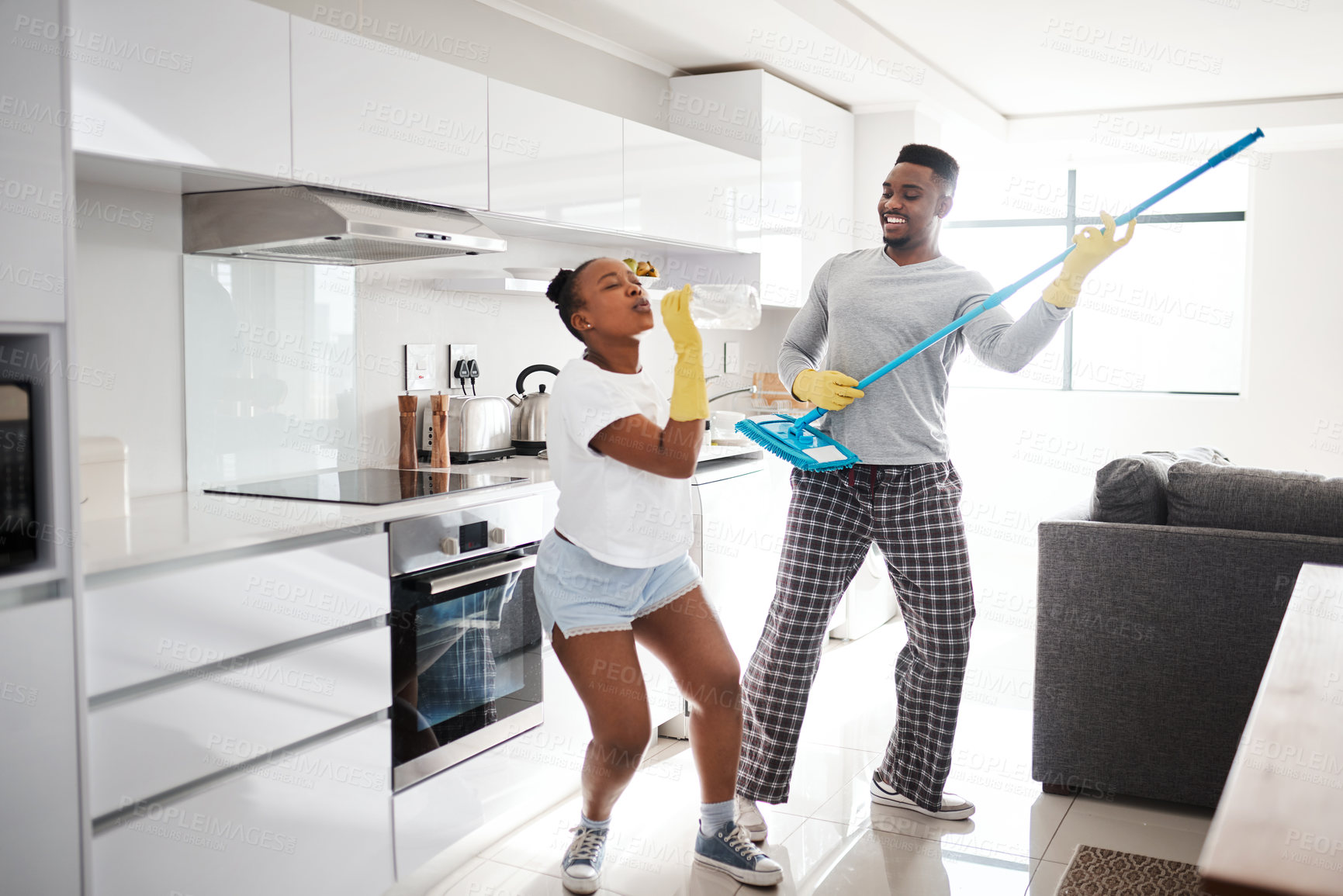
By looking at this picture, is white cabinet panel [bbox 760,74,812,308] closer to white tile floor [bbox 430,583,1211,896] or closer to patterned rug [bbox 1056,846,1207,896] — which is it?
white tile floor [bbox 430,583,1211,896]

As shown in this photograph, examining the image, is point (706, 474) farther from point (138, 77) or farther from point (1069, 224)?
point (1069, 224)

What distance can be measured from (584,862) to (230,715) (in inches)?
32.1

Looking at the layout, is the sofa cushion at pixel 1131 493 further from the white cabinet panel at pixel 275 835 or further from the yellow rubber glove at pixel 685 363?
the white cabinet panel at pixel 275 835

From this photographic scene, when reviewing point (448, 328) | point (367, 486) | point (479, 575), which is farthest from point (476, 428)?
point (479, 575)

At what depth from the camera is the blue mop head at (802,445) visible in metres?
2.50

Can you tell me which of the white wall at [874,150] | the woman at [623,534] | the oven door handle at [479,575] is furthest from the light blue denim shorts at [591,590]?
the white wall at [874,150]

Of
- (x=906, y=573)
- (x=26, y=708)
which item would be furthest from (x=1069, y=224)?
(x=26, y=708)

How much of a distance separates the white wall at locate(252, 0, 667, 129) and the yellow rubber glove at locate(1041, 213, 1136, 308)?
1.82m

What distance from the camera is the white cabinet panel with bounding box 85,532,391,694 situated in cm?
172

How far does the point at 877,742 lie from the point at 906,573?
2.94ft

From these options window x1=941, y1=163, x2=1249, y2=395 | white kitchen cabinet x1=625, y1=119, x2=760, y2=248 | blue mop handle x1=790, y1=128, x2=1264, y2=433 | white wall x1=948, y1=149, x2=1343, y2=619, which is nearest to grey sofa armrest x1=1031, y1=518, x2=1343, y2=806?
blue mop handle x1=790, y1=128, x2=1264, y2=433

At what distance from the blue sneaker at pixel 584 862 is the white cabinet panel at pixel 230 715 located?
51cm

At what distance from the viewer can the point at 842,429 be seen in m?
2.62

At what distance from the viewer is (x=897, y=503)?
2.55 meters
